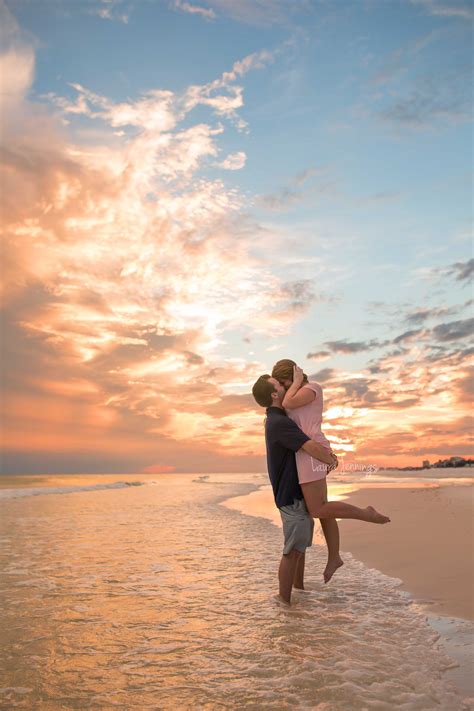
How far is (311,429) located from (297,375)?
1.94ft

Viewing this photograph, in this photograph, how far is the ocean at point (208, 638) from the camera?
139 inches

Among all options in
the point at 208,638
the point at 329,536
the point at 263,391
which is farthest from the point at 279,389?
the point at 208,638

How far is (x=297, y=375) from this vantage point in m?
5.91

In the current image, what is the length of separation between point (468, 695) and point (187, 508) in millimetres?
14987

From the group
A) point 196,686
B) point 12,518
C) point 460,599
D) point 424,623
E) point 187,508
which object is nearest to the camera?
point 196,686

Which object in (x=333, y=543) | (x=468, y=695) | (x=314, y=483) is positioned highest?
(x=314, y=483)

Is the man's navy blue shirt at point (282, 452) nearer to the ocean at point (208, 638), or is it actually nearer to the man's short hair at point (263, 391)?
the man's short hair at point (263, 391)

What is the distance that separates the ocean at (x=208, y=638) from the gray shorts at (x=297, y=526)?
58 cm

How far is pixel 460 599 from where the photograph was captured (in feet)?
18.6

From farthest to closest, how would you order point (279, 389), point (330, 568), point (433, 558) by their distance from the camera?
point (433, 558)
point (279, 389)
point (330, 568)

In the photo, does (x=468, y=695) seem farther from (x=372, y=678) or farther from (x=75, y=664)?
(x=75, y=664)

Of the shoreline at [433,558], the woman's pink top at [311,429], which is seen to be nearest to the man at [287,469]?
the woman's pink top at [311,429]

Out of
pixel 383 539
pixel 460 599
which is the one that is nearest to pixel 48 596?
pixel 460 599

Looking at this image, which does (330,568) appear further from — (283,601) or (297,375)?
(297,375)
